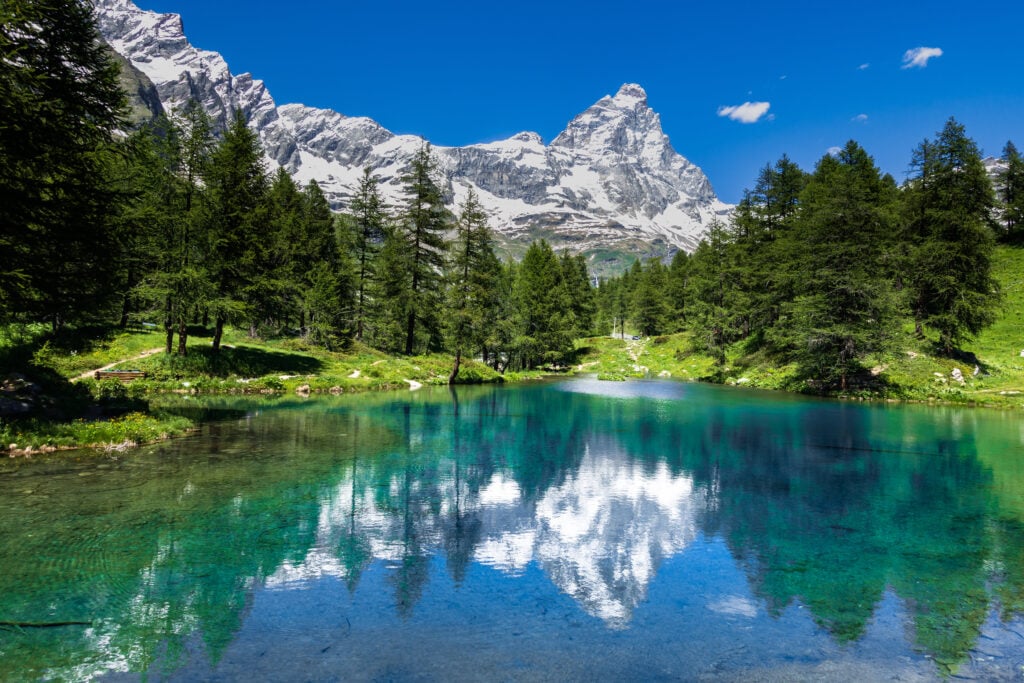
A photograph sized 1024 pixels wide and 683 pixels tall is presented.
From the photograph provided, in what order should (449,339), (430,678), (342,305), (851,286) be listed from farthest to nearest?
1. (342,305)
2. (449,339)
3. (851,286)
4. (430,678)

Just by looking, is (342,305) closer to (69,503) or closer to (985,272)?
(69,503)

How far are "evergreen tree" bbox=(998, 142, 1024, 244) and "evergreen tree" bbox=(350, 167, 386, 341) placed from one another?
74.4m

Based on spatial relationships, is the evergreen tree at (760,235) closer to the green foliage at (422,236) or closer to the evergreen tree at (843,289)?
the evergreen tree at (843,289)

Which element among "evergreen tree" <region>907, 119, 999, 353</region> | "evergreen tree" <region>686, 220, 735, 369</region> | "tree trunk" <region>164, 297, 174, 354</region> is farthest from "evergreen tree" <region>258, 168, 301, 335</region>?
"evergreen tree" <region>907, 119, 999, 353</region>

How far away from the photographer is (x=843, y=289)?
4169cm

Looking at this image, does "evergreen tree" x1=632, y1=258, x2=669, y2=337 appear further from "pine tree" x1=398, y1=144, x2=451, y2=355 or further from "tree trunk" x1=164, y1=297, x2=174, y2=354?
"tree trunk" x1=164, y1=297, x2=174, y2=354

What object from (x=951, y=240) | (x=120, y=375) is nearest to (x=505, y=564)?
(x=120, y=375)

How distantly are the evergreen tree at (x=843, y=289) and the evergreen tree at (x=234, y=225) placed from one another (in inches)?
1696

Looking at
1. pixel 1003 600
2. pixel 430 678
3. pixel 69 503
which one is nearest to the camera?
pixel 430 678

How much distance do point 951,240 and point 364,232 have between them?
56.1 metres

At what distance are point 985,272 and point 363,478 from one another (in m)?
51.2

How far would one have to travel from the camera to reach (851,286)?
41.2 m

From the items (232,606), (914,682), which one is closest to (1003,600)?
(914,682)

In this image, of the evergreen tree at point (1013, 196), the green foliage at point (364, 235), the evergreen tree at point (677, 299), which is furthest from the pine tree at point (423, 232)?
the evergreen tree at point (1013, 196)
